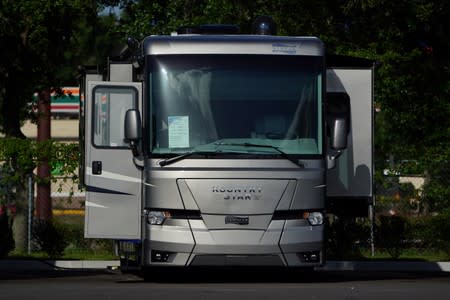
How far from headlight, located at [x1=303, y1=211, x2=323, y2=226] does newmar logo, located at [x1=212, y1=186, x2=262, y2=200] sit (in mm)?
684

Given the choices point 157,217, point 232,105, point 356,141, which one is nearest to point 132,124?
point 157,217

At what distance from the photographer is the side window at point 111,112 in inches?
673

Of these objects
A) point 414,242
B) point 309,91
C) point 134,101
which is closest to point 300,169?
point 309,91

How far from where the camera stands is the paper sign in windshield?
16.5 meters

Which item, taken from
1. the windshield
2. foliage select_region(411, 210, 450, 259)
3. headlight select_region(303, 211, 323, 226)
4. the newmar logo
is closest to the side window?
the windshield

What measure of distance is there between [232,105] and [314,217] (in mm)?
1732

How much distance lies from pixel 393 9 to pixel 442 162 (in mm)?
3968

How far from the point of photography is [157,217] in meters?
16.5

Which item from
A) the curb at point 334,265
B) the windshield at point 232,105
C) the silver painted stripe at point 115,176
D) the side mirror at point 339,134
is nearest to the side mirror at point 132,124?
the windshield at point 232,105

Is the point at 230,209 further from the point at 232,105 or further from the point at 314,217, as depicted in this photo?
the point at 232,105

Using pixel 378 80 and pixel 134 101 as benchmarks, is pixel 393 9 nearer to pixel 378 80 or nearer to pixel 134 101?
pixel 378 80

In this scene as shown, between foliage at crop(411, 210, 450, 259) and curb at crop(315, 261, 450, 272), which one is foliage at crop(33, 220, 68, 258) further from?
foliage at crop(411, 210, 450, 259)

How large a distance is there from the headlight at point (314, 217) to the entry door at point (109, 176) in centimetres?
218

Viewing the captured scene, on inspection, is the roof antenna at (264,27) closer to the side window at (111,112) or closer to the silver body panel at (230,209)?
the side window at (111,112)
